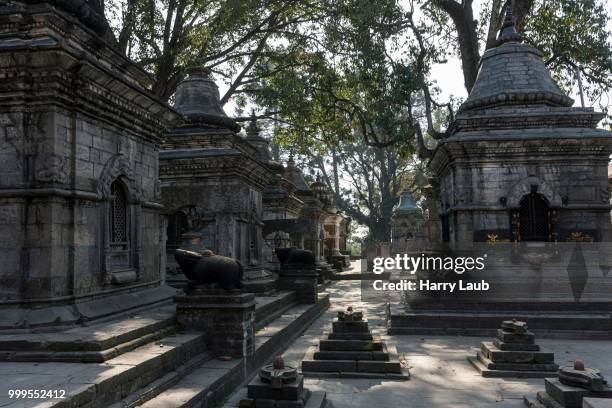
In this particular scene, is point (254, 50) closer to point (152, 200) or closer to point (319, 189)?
point (319, 189)

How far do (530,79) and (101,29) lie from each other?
10972mm

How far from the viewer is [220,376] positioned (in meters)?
5.30

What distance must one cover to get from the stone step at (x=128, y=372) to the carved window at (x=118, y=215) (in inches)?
74.1

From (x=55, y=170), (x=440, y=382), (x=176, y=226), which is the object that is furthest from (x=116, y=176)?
(x=440, y=382)

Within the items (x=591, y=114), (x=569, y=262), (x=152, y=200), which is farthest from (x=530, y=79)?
(x=152, y=200)

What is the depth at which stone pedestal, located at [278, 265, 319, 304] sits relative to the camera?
1237cm

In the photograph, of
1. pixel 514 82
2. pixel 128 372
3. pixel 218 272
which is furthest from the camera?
pixel 514 82

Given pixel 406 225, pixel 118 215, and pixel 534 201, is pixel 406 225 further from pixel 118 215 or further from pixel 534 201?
pixel 118 215

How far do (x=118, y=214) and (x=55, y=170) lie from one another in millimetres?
1597

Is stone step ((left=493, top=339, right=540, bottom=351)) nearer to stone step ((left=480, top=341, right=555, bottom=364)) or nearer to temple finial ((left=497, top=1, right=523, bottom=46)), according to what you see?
stone step ((left=480, top=341, right=555, bottom=364))

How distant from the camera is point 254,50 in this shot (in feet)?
64.4

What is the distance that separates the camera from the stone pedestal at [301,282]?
487 inches

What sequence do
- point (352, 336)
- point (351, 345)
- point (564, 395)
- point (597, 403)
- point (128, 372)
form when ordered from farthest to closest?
point (352, 336), point (351, 345), point (564, 395), point (128, 372), point (597, 403)

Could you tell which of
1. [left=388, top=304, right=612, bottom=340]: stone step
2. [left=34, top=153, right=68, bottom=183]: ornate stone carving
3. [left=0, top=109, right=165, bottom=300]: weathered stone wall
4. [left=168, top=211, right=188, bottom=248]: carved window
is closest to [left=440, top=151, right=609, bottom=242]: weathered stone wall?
[left=388, top=304, right=612, bottom=340]: stone step
